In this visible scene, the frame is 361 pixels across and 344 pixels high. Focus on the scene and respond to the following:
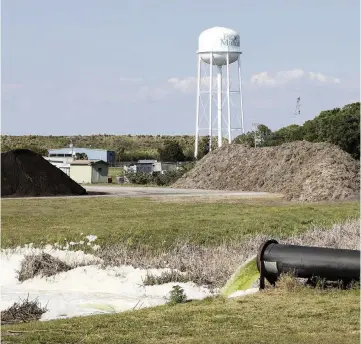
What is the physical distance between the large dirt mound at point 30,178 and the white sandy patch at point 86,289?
74.1 feet

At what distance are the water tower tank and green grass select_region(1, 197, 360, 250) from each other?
32.2 metres

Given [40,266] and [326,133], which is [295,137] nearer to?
[326,133]

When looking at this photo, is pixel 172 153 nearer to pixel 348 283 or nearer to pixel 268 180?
pixel 268 180

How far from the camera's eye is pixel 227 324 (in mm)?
12156

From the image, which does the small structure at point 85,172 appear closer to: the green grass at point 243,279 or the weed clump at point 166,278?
the weed clump at point 166,278

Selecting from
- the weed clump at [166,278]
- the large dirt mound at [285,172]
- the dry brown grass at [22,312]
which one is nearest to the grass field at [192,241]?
the dry brown grass at [22,312]

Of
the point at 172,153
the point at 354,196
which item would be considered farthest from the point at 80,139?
the point at 354,196

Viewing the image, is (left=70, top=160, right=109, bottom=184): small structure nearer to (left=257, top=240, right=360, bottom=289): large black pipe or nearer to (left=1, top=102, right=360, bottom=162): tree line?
(left=1, top=102, right=360, bottom=162): tree line

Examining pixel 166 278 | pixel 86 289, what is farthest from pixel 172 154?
pixel 166 278

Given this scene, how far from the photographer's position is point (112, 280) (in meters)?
18.5

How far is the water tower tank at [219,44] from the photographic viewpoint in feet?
233

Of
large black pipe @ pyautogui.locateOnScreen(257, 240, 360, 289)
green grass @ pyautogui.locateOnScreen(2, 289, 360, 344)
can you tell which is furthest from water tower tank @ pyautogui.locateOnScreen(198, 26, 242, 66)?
green grass @ pyautogui.locateOnScreen(2, 289, 360, 344)

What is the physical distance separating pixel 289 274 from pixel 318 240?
22.8 ft

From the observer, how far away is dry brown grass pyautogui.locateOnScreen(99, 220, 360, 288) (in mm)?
18188
